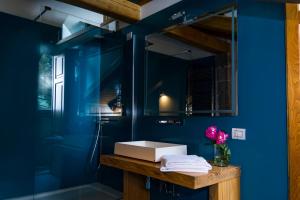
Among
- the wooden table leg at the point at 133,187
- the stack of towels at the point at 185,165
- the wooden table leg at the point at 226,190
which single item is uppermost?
the stack of towels at the point at 185,165

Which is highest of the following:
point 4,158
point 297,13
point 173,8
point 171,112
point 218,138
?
point 173,8

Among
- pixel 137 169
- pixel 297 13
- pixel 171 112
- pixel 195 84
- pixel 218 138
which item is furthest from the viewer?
pixel 171 112

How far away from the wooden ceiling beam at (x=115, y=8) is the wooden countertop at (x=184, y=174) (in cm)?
159

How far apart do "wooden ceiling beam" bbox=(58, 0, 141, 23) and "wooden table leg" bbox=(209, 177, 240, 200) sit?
207 centimetres

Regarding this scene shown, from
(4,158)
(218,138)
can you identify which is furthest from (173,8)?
(4,158)

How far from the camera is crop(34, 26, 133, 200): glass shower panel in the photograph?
315 centimetres

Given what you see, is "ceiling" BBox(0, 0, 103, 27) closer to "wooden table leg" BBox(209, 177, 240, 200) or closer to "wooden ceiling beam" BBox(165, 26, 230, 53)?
"wooden ceiling beam" BBox(165, 26, 230, 53)

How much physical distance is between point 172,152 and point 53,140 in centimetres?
159

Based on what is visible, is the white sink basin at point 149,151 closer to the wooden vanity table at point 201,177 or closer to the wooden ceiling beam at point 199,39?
the wooden vanity table at point 201,177

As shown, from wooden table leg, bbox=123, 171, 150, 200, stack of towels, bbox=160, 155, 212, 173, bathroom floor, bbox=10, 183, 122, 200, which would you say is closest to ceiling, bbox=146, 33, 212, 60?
stack of towels, bbox=160, 155, 212, 173

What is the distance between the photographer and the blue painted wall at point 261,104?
190 centimetres

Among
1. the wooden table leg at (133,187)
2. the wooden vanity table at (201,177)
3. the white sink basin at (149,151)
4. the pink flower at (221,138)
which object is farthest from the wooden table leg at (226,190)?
the wooden table leg at (133,187)

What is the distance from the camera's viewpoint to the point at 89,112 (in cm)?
343

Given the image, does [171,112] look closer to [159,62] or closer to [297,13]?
[159,62]
